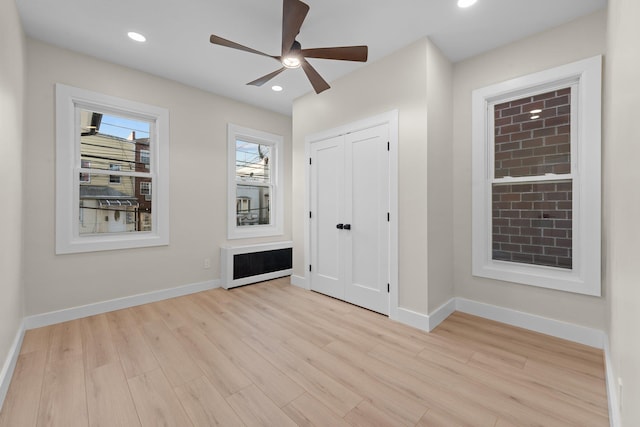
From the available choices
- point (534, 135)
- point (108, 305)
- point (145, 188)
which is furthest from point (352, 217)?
point (108, 305)

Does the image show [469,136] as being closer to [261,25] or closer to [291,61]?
[291,61]

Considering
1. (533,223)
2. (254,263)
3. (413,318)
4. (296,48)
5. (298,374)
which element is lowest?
(298,374)

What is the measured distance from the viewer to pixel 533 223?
2.62 metres

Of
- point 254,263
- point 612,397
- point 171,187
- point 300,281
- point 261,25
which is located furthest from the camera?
point 254,263

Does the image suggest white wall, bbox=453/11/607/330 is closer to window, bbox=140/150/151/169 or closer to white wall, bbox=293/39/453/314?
white wall, bbox=293/39/453/314

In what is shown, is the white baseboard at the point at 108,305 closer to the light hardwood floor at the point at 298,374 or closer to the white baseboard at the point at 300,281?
the light hardwood floor at the point at 298,374

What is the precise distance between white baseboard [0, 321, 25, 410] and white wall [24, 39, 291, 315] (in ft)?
1.66

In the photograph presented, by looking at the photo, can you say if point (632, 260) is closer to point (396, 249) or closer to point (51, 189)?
point (396, 249)

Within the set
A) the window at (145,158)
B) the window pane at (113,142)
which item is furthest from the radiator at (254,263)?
the window pane at (113,142)

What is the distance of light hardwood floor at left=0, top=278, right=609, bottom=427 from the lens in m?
1.51

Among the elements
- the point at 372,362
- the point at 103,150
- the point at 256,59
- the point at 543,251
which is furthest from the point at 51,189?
the point at 543,251

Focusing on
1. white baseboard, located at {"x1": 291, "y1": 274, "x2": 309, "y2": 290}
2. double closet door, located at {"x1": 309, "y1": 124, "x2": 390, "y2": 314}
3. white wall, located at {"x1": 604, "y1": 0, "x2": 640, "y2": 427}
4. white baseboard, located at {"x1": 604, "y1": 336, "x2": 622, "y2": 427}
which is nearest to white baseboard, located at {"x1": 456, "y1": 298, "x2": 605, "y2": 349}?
white baseboard, located at {"x1": 604, "y1": 336, "x2": 622, "y2": 427}

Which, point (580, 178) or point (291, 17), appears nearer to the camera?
point (291, 17)

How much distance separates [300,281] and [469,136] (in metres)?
2.85
